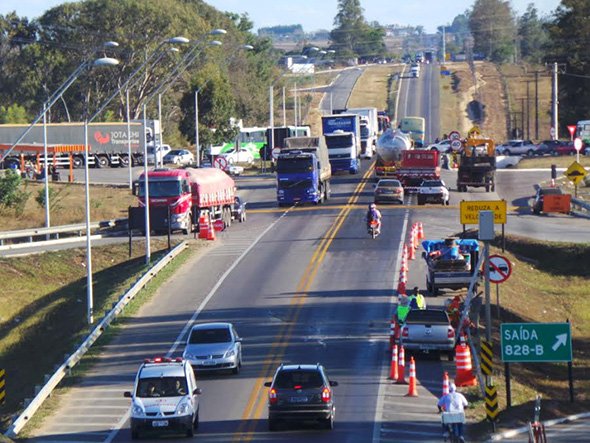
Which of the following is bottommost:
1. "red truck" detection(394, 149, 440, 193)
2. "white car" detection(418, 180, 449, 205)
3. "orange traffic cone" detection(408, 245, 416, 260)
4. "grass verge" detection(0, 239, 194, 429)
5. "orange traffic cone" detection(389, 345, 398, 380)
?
"grass verge" detection(0, 239, 194, 429)

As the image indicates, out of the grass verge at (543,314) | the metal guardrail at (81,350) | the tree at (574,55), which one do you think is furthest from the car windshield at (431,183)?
the tree at (574,55)

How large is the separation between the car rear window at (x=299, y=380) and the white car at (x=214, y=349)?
549 cm

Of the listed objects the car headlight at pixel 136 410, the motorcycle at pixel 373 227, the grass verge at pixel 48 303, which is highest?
the motorcycle at pixel 373 227

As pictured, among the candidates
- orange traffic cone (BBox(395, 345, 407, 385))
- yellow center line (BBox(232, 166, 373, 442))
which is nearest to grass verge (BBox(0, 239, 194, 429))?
yellow center line (BBox(232, 166, 373, 442))

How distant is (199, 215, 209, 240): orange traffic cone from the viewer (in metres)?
57.3

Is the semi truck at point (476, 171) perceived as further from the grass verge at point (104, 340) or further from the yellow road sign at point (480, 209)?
the yellow road sign at point (480, 209)

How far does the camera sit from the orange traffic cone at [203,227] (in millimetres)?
57344

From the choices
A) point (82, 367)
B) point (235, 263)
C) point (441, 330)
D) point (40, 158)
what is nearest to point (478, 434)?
point (441, 330)

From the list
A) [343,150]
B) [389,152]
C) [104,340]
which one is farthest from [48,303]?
[343,150]

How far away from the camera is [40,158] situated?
10106 centimetres

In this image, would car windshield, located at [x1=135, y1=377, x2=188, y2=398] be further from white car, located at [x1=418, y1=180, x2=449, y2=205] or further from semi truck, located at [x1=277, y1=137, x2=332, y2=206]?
white car, located at [x1=418, y1=180, x2=449, y2=205]

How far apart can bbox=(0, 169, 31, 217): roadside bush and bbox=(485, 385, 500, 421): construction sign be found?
48948mm

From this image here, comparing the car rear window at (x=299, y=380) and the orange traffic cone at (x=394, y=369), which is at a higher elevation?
the car rear window at (x=299, y=380)

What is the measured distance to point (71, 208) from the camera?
244ft
